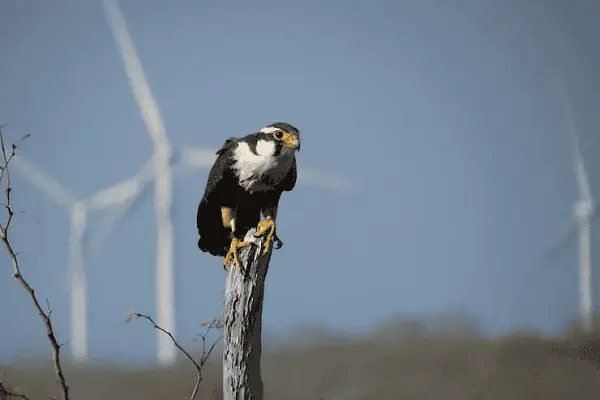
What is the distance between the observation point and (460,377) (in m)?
12.5

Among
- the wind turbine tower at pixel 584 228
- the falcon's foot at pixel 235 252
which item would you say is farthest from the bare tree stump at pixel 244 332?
the wind turbine tower at pixel 584 228

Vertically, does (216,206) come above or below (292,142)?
below

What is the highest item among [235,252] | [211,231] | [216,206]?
[216,206]

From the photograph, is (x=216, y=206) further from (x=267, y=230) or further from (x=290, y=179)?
(x=267, y=230)

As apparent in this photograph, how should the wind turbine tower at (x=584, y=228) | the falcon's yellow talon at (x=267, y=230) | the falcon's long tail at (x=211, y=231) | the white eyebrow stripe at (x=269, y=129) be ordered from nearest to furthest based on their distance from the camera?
the falcon's yellow talon at (x=267, y=230) → the white eyebrow stripe at (x=269, y=129) → the falcon's long tail at (x=211, y=231) → the wind turbine tower at (x=584, y=228)

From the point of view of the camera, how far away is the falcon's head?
679cm

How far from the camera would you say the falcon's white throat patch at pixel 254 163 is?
6914 mm

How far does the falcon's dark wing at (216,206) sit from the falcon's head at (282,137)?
1.41 ft

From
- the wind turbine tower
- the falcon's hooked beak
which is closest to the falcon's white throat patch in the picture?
the falcon's hooked beak

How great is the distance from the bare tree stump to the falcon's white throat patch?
0.94 meters

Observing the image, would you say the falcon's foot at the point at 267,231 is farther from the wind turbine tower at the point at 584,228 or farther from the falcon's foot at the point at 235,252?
the wind turbine tower at the point at 584,228

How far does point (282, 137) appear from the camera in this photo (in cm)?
685

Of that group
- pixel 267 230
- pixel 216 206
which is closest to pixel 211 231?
pixel 216 206

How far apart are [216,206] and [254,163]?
635 mm
